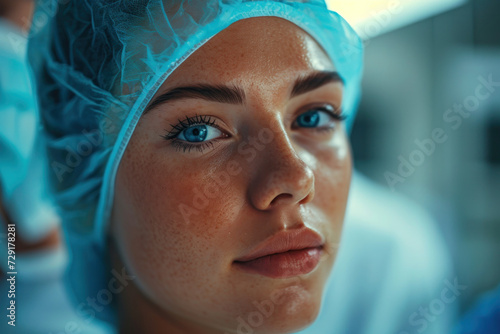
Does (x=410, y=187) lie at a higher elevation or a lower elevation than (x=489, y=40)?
lower

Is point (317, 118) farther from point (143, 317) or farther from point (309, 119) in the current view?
point (143, 317)

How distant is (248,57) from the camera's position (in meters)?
0.76

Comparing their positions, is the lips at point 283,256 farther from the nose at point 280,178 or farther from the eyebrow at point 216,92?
the eyebrow at point 216,92

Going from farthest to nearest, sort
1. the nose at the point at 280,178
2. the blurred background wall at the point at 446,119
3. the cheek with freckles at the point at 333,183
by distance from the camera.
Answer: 1. the blurred background wall at the point at 446,119
2. the cheek with freckles at the point at 333,183
3. the nose at the point at 280,178

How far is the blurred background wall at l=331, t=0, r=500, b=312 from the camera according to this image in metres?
2.68

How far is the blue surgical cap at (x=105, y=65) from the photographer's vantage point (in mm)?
774

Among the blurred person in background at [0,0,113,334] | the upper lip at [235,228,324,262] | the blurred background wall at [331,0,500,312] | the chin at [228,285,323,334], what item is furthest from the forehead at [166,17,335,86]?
the blurred background wall at [331,0,500,312]

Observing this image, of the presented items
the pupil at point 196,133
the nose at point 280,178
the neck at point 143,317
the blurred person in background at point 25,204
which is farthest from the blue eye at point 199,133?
the blurred person in background at point 25,204

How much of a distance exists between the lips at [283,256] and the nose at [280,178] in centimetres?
6

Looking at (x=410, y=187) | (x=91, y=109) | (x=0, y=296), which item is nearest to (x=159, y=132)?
(x=91, y=109)

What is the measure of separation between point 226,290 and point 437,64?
98.3 inches

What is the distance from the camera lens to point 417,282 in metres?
1.66

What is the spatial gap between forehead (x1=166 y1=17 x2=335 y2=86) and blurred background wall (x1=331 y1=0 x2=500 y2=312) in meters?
1.99

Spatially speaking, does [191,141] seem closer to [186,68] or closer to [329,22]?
[186,68]
